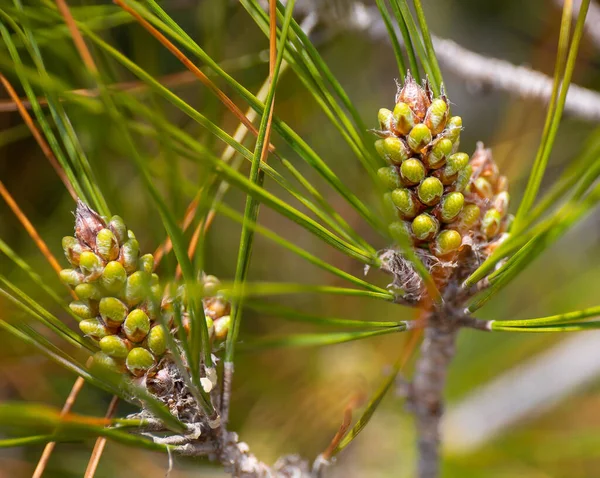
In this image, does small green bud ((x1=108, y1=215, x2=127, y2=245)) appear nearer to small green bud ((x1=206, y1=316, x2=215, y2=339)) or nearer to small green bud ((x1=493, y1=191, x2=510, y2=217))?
small green bud ((x1=206, y1=316, x2=215, y2=339))

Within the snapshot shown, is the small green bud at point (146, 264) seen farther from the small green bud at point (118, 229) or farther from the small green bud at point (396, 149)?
the small green bud at point (396, 149)

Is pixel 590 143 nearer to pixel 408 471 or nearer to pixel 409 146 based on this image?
pixel 409 146

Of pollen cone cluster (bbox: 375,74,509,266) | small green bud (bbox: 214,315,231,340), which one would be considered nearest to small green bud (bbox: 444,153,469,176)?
pollen cone cluster (bbox: 375,74,509,266)

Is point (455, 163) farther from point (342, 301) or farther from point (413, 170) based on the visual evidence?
point (342, 301)

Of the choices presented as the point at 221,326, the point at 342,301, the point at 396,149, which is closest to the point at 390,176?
the point at 396,149

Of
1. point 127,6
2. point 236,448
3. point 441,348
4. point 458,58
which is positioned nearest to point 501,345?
point 458,58

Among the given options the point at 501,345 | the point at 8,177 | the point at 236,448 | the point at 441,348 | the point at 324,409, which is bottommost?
the point at 236,448
